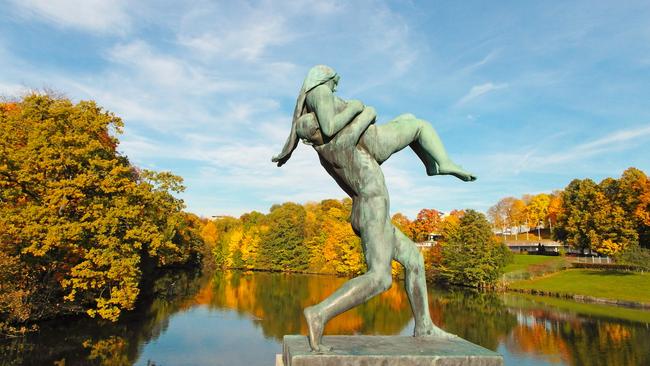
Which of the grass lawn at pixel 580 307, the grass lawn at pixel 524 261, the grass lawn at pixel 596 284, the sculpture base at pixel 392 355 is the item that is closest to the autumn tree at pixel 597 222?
the grass lawn at pixel 596 284

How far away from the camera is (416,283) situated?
4699mm

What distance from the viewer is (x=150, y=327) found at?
74.0 feet

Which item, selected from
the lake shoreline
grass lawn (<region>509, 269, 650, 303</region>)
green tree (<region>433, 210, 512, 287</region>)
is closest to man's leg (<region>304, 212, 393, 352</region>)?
the lake shoreline

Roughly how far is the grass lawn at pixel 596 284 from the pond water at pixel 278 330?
11.8 ft

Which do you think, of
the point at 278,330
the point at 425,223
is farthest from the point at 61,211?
the point at 425,223

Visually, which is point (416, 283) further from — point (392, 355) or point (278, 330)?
point (278, 330)

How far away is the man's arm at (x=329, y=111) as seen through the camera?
4410mm

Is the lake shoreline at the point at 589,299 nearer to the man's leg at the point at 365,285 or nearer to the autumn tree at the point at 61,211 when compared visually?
the autumn tree at the point at 61,211

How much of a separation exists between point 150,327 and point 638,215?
42591 millimetres

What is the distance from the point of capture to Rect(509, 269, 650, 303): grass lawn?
112 ft

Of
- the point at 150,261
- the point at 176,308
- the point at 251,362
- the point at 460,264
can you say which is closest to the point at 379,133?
the point at 251,362

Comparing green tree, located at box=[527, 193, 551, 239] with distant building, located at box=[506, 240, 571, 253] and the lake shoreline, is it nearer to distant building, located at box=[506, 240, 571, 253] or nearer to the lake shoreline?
distant building, located at box=[506, 240, 571, 253]

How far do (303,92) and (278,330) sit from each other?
2034 cm

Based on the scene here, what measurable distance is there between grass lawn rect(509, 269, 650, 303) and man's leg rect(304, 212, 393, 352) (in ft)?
115
